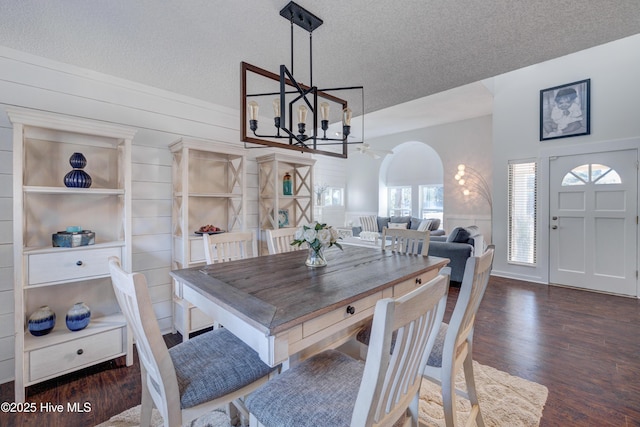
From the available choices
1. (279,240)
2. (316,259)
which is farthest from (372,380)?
(279,240)

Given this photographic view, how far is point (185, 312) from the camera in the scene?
2482 millimetres

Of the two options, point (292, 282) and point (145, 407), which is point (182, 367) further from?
point (292, 282)

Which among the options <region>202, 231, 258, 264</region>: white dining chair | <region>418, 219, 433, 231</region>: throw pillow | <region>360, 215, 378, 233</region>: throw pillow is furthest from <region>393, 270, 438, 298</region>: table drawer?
<region>360, 215, 378, 233</region>: throw pillow

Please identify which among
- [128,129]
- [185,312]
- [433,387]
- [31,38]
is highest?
[31,38]

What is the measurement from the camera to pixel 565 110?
4.14m

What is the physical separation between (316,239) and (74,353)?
188 cm

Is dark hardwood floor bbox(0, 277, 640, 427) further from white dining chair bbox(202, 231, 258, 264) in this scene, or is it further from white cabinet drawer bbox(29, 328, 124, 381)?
white dining chair bbox(202, 231, 258, 264)

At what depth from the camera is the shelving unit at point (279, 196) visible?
130 inches

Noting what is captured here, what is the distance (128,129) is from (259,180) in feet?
4.99

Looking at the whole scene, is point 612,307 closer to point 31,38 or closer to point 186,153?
point 186,153

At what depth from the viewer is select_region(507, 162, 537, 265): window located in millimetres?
4520

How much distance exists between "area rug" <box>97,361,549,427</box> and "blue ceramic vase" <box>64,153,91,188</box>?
1574 mm

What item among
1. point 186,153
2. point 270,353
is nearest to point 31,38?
point 186,153

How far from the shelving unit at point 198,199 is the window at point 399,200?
224 inches
